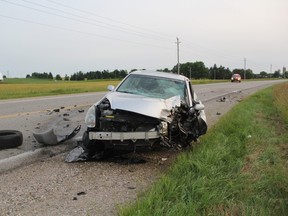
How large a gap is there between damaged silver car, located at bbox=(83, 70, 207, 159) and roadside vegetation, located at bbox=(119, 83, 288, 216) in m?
0.43

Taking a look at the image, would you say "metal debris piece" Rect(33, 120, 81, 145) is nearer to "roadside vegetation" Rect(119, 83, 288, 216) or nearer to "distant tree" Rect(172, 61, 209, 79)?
"roadside vegetation" Rect(119, 83, 288, 216)

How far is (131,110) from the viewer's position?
5934 millimetres

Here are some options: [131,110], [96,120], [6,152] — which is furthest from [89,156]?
[6,152]

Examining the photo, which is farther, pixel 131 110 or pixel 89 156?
pixel 89 156

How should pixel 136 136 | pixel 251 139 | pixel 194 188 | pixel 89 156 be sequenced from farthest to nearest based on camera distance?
pixel 251 139 → pixel 89 156 → pixel 136 136 → pixel 194 188

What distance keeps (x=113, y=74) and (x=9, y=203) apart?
113805 mm

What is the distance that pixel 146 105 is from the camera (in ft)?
20.2

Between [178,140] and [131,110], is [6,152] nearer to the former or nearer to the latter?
[131,110]

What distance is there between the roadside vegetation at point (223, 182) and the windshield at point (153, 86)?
3.76 ft

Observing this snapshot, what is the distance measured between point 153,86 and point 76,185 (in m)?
3.16

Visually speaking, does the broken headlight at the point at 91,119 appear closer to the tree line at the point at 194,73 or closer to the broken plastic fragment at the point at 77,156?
the broken plastic fragment at the point at 77,156

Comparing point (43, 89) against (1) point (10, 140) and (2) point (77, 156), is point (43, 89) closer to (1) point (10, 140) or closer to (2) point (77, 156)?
(1) point (10, 140)

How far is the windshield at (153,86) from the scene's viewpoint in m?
7.38

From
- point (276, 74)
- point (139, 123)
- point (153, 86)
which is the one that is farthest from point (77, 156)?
point (276, 74)
